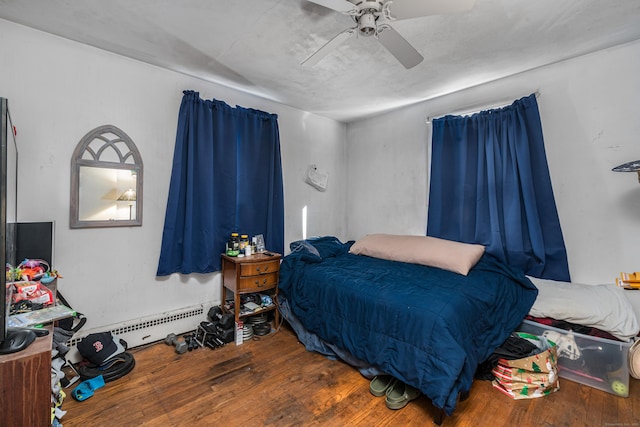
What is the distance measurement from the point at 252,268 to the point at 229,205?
71 cm

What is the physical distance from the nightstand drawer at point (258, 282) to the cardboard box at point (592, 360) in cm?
215

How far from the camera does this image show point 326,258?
2.89 meters

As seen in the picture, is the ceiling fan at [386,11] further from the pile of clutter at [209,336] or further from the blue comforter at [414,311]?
the pile of clutter at [209,336]

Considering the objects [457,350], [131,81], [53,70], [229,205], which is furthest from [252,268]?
[53,70]

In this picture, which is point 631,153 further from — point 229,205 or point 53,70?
point 53,70

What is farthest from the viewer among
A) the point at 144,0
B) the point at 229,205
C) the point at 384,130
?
the point at 384,130

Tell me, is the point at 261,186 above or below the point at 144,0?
below

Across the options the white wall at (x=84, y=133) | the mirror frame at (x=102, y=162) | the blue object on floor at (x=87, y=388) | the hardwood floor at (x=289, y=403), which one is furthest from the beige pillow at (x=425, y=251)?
the blue object on floor at (x=87, y=388)

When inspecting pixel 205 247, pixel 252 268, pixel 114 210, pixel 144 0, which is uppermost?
pixel 144 0

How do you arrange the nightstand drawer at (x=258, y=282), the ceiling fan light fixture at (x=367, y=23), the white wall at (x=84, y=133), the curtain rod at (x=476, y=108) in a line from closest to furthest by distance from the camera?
the ceiling fan light fixture at (x=367, y=23) → the white wall at (x=84, y=133) → the nightstand drawer at (x=258, y=282) → the curtain rod at (x=476, y=108)

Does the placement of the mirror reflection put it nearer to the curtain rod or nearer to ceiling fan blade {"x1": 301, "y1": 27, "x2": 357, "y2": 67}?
ceiling fan blade {"x1": 301, "y1": 27, "x2": 357, "y2": 67}

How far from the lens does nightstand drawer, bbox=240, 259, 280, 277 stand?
8.17ft

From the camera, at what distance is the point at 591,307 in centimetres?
192

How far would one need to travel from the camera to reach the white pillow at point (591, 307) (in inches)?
72.4
